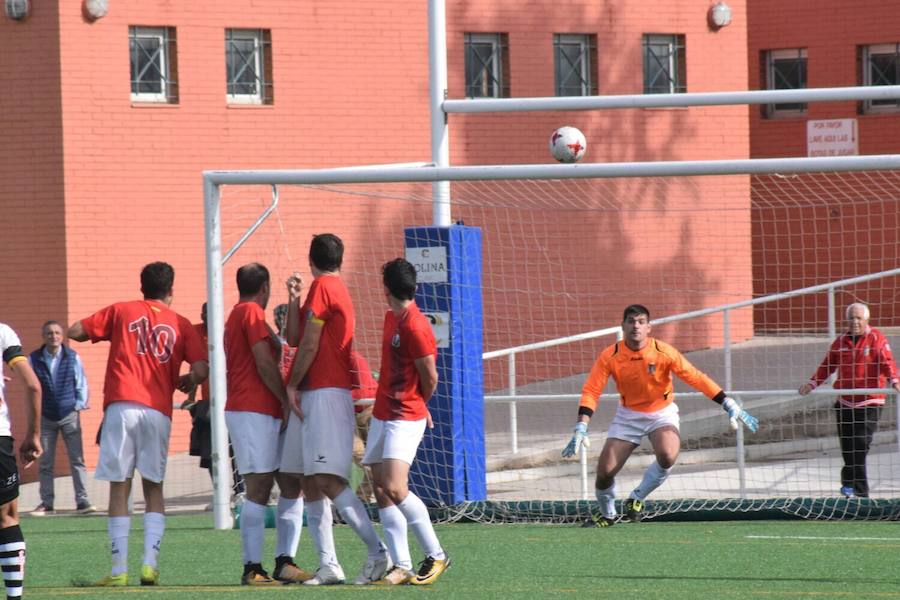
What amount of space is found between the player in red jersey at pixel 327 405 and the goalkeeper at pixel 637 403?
3.60m

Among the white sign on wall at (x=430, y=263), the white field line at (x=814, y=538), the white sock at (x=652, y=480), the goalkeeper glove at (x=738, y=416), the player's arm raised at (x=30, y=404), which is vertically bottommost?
the white field line at (x=814, y=538)

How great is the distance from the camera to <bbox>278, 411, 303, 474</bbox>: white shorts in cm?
891

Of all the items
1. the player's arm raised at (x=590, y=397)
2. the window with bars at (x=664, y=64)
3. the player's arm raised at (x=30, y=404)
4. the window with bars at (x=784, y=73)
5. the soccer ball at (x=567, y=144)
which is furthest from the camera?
the window with bars at (x=784, y=73)

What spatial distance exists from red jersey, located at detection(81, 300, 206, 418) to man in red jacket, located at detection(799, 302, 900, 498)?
6.28 meters

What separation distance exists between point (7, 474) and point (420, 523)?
7.29 ft

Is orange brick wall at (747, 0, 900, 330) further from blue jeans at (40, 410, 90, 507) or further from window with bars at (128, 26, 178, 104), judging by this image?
blue jeans at (40, 410, 90, 507)

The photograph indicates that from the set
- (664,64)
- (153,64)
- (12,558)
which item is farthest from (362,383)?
(664,64)

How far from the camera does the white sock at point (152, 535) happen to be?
9.02m

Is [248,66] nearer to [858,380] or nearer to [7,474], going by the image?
[858,380]

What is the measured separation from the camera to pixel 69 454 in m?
15.7

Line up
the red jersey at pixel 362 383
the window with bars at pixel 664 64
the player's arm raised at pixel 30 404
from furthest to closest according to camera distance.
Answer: the window with bars at pixel 664 64 → the red jersey at pixel 362 383 → the player's arm raised at pixel 30 404

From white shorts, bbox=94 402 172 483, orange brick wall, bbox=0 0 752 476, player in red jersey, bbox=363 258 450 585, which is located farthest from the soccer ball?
orange brick wall, bbox=0 0 752 476

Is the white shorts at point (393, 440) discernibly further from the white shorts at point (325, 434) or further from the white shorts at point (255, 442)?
the white shorts at point (255, 442)

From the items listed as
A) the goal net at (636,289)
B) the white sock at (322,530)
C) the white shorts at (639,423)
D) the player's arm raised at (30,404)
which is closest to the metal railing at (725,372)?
the goal net at (636,289)
